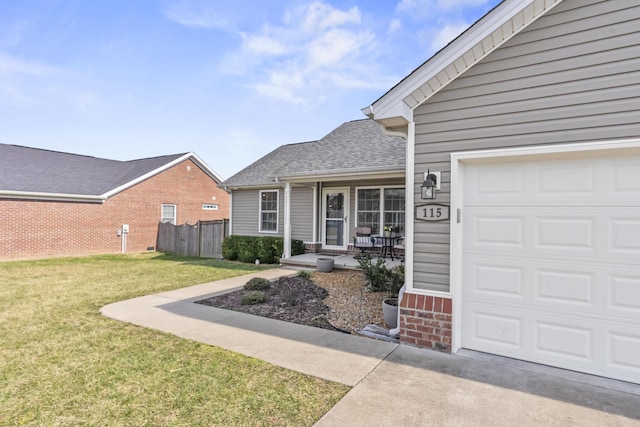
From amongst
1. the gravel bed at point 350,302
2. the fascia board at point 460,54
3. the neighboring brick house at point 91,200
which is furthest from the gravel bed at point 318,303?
the neighboring brick house at point 91,200

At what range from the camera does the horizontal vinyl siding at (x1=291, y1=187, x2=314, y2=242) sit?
38.1ft

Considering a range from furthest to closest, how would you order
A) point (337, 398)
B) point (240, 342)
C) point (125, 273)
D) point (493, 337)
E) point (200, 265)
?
point (200, 265) < point (125, 273) < point (240, 342) < point (493, 337) < point (337, 398)

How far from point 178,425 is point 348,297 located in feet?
14.1

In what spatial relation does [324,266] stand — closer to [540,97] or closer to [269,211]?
[269,211]

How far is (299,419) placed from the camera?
8.31 ft

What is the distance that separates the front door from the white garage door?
7173mm

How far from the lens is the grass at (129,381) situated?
2592mm

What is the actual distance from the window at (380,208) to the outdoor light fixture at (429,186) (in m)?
5.93

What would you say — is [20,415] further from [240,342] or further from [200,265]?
[200,265]

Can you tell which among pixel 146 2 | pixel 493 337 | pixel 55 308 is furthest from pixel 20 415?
pixel 146 2

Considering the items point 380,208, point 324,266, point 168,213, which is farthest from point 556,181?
point 168,213

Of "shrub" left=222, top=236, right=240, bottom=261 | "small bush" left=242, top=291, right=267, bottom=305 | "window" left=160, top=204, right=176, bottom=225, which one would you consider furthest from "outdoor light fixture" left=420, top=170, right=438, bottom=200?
"window" left=160, top=204, right=176, bottom=225

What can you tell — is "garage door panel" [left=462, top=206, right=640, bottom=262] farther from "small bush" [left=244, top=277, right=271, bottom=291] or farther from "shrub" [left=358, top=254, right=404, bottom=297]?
"small bush" [left=244, top=277, right=271, bottom=291]

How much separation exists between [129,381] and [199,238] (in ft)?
37.7
